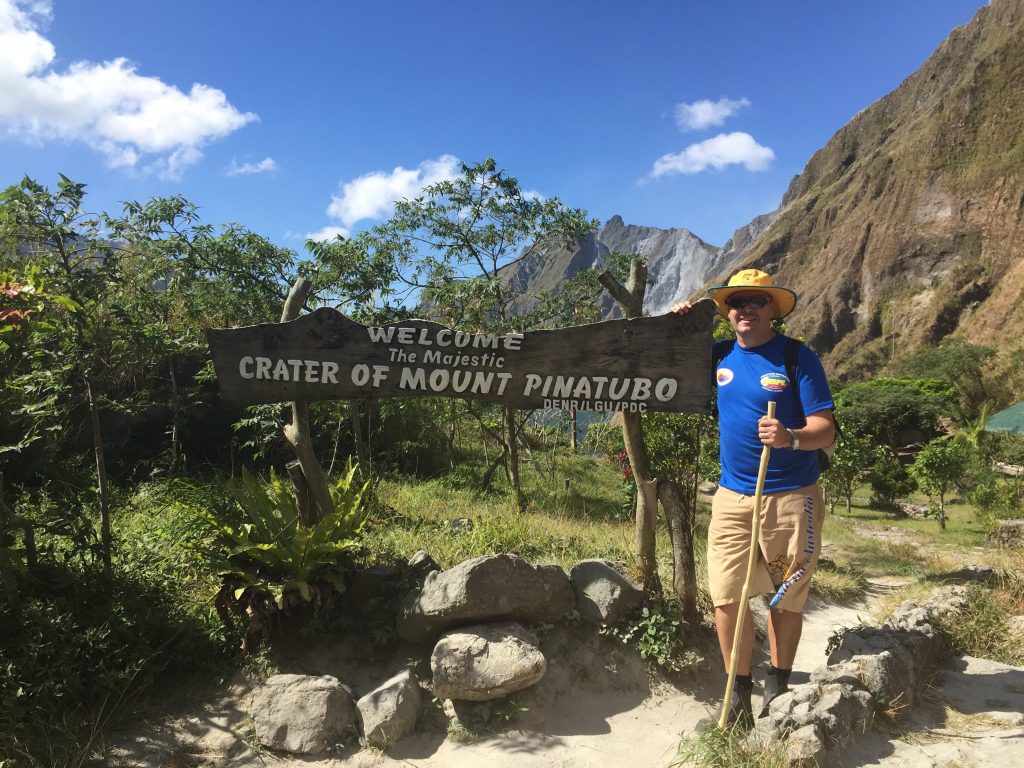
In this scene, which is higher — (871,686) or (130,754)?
(871,686)

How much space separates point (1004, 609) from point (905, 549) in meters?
5.36

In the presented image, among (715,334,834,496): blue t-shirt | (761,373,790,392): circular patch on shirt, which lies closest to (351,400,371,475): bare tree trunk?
(715,334,834,496): blue t-shirt

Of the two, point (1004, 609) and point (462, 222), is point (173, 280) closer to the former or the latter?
point (462, 222)

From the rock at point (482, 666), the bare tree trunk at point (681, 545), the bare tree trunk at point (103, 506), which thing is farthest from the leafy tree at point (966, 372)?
the bare tree trunk at point (103, 506)

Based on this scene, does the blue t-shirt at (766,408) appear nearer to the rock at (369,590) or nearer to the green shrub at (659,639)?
the green shrub at (659,639)

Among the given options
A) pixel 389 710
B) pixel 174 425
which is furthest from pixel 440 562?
pixel 174 425

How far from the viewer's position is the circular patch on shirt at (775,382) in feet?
10.3

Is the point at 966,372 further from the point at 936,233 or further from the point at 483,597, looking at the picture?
the point at 483,597

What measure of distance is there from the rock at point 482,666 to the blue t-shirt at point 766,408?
1.59 m

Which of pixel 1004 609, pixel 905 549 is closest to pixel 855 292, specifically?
pixel 905 549

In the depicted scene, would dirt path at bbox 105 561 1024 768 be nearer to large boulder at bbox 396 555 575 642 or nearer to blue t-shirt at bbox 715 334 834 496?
large boulder at bbox 396 555 575 642

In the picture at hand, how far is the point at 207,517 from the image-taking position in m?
3.97

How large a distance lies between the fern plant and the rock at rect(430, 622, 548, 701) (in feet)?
3.04

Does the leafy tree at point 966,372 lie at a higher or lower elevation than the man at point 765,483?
higher
